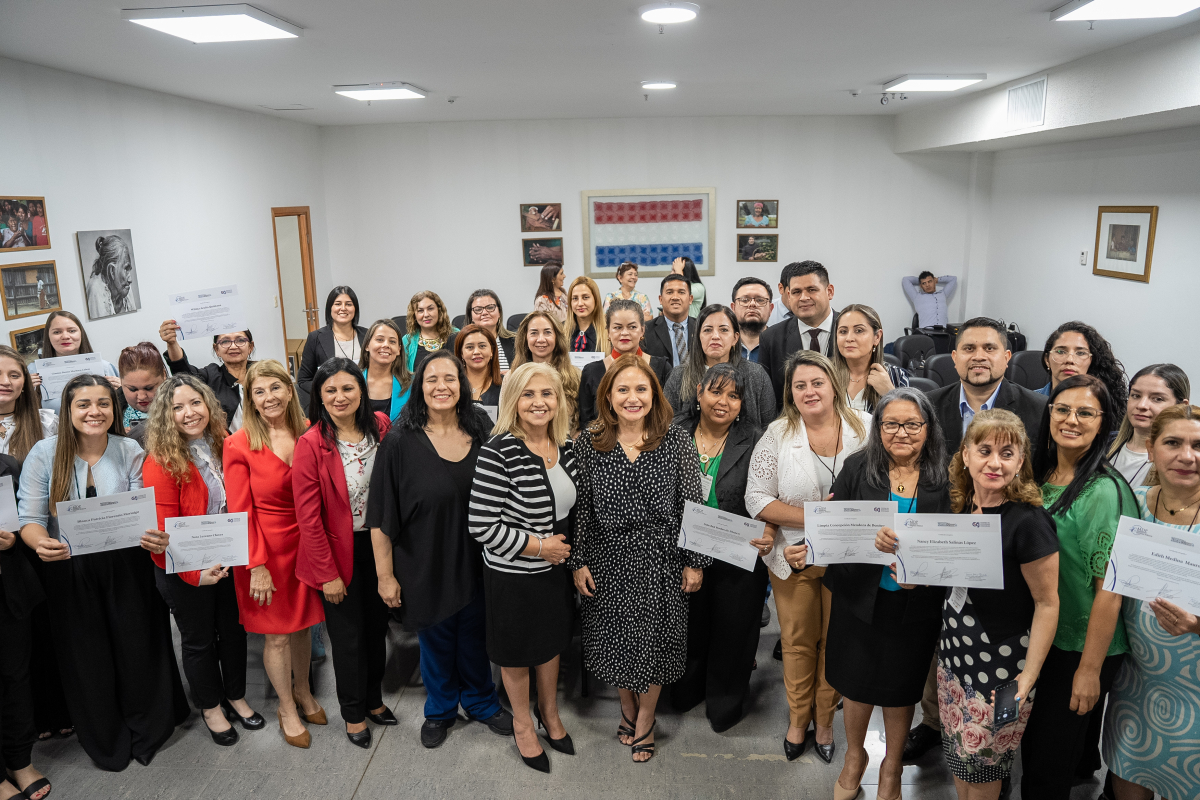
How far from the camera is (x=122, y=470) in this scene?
2945 mm

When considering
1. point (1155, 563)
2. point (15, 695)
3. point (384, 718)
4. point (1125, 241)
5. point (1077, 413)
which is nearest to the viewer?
point (1155, 563)

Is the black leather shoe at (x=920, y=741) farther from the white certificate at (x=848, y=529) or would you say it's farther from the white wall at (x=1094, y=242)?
the white wall at (x=1094, y=242)

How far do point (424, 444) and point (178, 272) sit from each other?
505 cm

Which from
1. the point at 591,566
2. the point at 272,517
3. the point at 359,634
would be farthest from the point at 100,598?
the point at 591,566

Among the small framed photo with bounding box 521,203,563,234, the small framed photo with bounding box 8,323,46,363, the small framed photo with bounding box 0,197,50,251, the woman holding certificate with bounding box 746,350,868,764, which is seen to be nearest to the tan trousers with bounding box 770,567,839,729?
the woman holding certificate with bounding box 746,350,868,764

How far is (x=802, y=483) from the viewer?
280 cm

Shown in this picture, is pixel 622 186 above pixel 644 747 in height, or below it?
above

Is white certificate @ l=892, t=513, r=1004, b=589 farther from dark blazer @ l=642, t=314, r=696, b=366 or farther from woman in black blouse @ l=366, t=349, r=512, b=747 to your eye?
dark blazer @ l=642, t=314, r=696, b=366

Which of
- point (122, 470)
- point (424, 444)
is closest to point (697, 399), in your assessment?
point (424, 444)

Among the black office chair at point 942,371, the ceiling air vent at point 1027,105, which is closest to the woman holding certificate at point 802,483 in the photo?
the black office chair at point 942,371

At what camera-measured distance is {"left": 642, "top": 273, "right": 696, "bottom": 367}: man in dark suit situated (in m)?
4.69

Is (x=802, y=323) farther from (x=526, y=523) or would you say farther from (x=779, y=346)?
(x=526, y=523)

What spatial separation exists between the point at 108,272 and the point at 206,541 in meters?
3.90

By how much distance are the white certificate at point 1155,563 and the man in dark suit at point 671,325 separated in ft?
9.22
